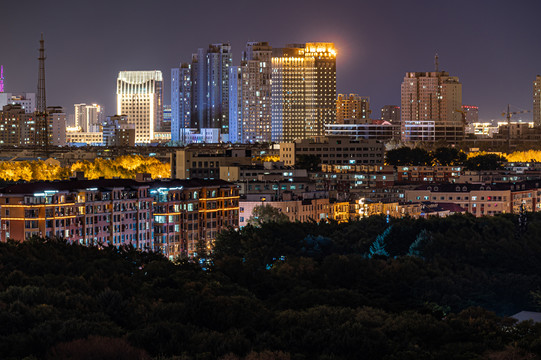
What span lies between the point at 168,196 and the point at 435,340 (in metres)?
26.4

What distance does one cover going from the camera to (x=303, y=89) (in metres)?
157

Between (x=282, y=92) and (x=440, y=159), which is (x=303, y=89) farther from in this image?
(x=440, y=159)

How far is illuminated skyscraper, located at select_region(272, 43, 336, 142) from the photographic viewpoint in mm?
156250

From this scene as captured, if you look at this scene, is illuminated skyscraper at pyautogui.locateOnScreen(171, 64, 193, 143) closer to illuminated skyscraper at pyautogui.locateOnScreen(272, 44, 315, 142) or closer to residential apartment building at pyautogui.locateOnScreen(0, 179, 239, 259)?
illuminated skyscraper at pyautogui.locateOnScreen(272, 44, 315, 142)

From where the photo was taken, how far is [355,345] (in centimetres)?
2416

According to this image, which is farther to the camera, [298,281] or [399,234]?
[399,234]

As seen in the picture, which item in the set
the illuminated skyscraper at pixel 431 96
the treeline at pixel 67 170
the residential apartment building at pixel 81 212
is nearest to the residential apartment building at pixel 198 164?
the treeline at pixel 67 170

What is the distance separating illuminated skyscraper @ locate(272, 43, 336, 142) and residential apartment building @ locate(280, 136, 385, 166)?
51.1 m

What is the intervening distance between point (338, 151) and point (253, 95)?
61.5 metres

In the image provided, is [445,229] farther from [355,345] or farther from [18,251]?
[355,345]

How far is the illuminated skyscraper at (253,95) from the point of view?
533 feet

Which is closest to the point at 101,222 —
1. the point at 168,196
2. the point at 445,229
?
the point at 168,196

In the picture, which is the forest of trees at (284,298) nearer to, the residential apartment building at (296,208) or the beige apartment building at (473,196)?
the residential apartment building at (296,208)

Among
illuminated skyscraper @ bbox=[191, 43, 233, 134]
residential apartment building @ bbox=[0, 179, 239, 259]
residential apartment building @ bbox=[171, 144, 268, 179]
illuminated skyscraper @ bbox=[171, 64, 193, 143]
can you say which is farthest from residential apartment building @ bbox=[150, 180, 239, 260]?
illuminated skyscraper @ bbox=[171, 64, 193, 143]
